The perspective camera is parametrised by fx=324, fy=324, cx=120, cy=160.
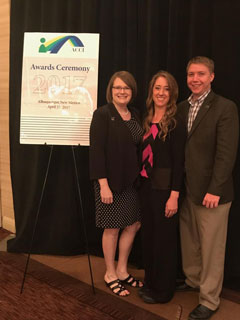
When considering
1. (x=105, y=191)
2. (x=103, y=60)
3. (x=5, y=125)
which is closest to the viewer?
(x=105, y=191)

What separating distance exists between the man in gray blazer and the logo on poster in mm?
824

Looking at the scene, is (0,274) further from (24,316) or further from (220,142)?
(220,142)

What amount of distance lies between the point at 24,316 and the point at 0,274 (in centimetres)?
62

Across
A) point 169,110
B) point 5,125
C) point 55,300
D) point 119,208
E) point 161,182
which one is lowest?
point 55,300

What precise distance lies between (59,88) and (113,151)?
2.14ft

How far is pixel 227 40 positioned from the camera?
2201 millimetres

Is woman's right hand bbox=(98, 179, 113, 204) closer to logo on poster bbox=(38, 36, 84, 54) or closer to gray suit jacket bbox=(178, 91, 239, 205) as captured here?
gray suit jacket bbox=(178, 91, 239, 205)

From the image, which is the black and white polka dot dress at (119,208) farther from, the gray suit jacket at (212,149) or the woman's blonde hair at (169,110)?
the gray suit jacket at (212,149)

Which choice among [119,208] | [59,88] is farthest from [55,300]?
[59,88]

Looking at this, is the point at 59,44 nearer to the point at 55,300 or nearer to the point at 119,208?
the point at 119,208

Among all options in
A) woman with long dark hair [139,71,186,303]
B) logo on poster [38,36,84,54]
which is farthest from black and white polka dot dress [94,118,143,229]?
logo on poster [38,36,84,54]

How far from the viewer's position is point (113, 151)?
2.13 metres

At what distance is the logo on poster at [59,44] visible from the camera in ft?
7.60

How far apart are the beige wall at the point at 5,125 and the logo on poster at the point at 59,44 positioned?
946mm
